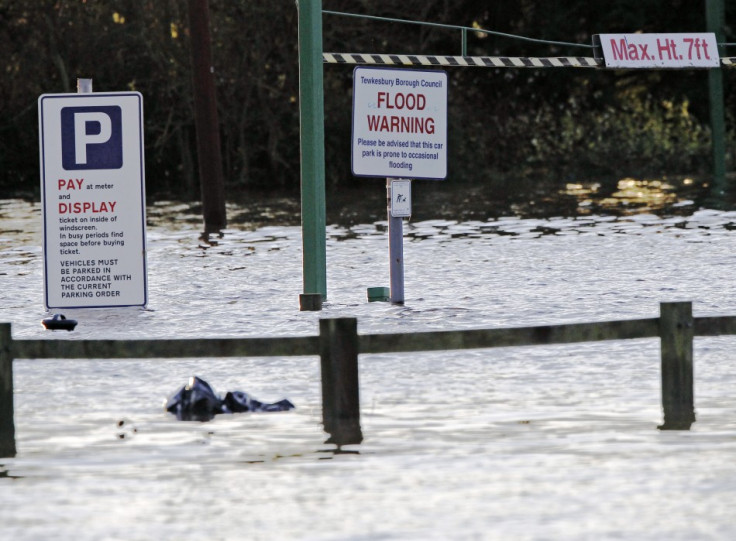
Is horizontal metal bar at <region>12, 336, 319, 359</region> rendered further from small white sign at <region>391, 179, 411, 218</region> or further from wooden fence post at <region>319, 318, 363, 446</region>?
small white sign at <region>391, 179, 411, 218</region>

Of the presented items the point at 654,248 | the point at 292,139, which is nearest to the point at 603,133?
the point at 292,139

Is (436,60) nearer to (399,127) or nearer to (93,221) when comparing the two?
(399,127)

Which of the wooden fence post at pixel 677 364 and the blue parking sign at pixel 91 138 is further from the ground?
the blue parking sign at pixel 91 138

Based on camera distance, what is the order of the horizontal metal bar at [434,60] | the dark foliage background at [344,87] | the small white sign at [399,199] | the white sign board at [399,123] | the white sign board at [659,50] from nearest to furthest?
1. the white sign board at [399,123]
2. the small white sign at [399,199]
3. the horizontal metal bar at [434,60]
4. the white sign board at [659,50]
5. the dark foliage background at [344,87]

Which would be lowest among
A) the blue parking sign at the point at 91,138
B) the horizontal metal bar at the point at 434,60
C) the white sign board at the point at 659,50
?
the blue parking sign at the point at 91,138

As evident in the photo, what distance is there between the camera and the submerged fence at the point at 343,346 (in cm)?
871

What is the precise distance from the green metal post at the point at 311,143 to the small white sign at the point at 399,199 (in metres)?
0.66

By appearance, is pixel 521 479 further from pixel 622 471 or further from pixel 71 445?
pixel 71 445

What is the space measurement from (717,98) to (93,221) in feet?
70.7

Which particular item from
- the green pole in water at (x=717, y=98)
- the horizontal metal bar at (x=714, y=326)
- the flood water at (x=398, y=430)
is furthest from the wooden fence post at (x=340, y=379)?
the green pole in water at (x=717, y=98)

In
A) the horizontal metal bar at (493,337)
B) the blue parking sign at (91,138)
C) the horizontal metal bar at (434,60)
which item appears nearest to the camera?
the horizontal metal bar at (493,337)

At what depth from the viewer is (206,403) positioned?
984 cm

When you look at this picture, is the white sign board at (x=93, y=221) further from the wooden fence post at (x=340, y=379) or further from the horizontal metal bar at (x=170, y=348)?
the wooden fence post at (x=340, y=379)

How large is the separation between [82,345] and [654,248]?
12.7 meters
